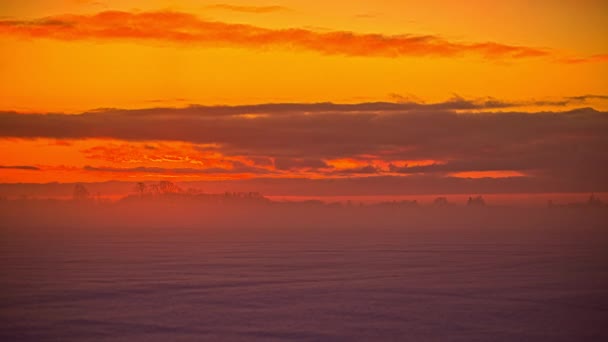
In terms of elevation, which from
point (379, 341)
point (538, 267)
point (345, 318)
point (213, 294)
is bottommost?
point (379, 341)

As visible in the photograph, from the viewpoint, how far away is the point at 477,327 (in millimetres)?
38062

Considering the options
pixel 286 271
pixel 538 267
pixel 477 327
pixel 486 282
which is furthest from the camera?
pixel 538 267

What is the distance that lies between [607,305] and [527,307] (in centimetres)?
602

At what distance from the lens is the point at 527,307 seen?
44.8 m

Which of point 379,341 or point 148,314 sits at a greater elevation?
point 148,314

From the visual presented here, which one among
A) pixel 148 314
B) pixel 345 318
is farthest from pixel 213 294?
pixel 345 318

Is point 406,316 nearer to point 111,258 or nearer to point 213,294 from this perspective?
point 213,294

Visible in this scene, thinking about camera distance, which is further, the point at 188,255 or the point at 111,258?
the point at 188,255

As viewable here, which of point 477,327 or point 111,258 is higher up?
point 111,258

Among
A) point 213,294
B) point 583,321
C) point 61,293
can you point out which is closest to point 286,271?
point 213,294

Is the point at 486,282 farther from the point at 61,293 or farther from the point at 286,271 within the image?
the point at 61,293

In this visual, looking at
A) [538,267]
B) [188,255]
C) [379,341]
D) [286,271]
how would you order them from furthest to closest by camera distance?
[188,255] → [538,267] → [286,271] → [379,341]

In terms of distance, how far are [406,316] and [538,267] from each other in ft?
119

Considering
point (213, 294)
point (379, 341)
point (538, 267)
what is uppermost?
point (538, 267)
